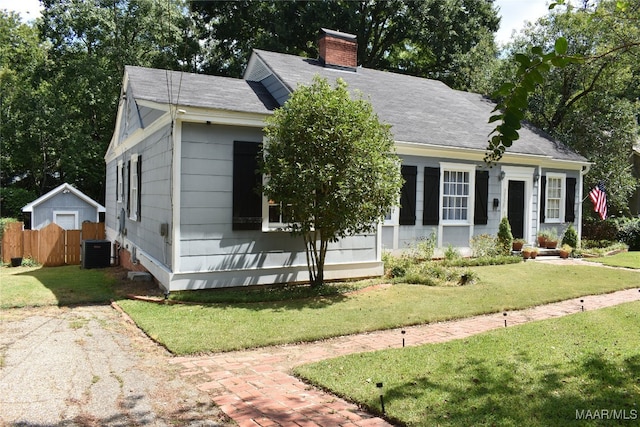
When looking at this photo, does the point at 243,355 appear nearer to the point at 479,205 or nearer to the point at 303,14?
the point at 479,205

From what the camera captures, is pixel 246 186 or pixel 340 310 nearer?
pixel 340 310

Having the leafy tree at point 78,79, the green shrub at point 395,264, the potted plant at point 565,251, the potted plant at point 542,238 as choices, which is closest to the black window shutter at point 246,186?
the green shrub at point 395,264

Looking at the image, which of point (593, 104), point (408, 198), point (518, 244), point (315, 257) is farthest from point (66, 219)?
point (593, 104)

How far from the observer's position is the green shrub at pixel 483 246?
1414 centimetres

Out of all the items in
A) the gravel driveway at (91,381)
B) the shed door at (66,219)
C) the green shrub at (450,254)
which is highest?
the shed door at (66,219)

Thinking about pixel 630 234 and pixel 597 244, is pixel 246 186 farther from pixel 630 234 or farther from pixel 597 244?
pixel 630 234

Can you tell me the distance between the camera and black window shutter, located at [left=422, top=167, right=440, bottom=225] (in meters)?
13.5

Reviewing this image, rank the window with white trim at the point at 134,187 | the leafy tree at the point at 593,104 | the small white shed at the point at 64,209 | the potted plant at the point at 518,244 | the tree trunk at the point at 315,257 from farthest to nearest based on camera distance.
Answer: the leafy tree at the point at 593,104, the small white shed at the point at 64,209, the potted plant at the point at 518,244, the window with white trim at the point at 134,187, the tree trunk at the point at 315,257

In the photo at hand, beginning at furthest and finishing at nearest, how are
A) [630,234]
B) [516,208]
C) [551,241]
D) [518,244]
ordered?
[630,234] < [551,241] < [516,208] < [518,244]

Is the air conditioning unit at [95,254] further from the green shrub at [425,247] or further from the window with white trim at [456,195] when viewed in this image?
the window with white trim at [456,195]

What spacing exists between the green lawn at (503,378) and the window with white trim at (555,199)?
10.8m

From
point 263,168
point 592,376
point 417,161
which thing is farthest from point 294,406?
point 417,161

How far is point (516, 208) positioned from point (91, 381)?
13.8 metres

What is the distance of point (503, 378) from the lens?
4.87 metres
